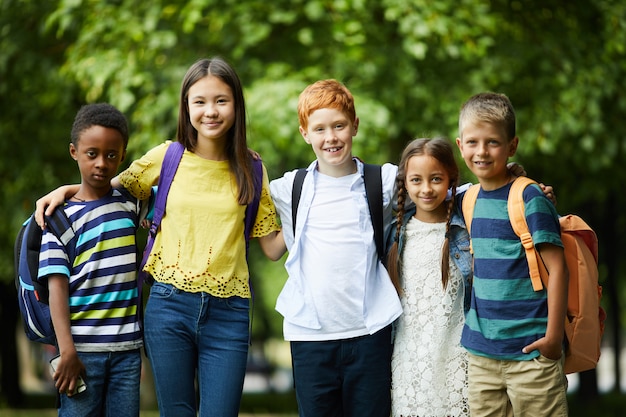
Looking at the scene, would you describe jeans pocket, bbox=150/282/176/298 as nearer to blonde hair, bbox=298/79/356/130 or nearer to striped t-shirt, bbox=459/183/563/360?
blonde hair, bbox=298/79/356/130

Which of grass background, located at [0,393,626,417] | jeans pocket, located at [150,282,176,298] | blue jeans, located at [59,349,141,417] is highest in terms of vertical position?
jeans pocket, located at [150,282,176,298]

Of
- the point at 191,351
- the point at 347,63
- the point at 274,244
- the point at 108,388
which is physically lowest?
the point at 108,388

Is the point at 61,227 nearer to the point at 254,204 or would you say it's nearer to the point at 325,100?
the point at 254,204

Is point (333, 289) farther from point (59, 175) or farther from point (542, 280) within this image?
point (59, 175)

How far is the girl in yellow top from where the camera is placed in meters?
3.29

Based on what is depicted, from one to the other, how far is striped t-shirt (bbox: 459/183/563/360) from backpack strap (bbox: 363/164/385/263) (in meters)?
0.42

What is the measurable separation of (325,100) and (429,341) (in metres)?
1.13

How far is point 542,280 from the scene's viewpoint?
3123 millimetres

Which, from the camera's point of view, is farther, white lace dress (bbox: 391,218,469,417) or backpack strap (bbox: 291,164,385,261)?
backpack strap (bbox: 291,164,385,261)

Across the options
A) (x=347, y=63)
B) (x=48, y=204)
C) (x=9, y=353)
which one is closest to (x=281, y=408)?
(x=9, y=353)

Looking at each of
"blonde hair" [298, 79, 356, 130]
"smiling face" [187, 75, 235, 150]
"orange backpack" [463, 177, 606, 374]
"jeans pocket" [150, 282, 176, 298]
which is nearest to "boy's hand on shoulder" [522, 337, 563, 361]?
"orange backpack" [463, 177, 606, 374]

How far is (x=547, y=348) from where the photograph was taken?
10.0ft

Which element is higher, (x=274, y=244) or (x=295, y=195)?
(x=295, y=195)

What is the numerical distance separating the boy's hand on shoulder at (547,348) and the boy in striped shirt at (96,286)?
1610 millimetres
